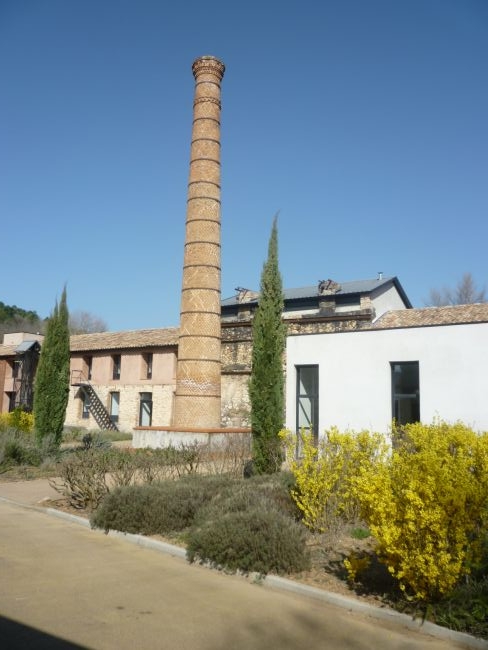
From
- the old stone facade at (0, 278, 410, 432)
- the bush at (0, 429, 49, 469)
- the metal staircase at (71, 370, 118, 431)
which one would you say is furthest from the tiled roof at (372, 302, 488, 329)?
the metal staircase at (71, 370, 118, 431)

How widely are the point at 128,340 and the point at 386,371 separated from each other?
912 inches

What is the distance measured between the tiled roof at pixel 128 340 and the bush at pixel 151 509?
22689mm

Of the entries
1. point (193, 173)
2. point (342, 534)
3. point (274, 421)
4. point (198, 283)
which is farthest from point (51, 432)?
point (342, 534)

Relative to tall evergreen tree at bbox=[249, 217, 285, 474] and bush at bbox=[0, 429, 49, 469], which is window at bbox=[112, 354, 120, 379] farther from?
tall evergreen tree at bbox=[249, 217, 285, 474]


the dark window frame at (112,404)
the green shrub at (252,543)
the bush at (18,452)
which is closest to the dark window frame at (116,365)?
the dark window frame at (112,404)

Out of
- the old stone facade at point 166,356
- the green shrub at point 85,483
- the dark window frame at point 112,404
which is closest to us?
the green shrub at point 85,483

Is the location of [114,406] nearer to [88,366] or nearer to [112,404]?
[112,404]

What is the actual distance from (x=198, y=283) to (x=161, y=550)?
49.9 feet

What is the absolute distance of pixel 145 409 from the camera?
32.9 meters

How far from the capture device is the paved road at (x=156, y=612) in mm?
4363

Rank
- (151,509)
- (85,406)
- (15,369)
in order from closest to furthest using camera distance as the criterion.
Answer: (151,509), (85,406), (15,369)

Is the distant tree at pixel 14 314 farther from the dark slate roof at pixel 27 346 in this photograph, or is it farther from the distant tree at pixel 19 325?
the dark slate roof at pixel 27 346

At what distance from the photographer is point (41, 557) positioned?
22.3 ft

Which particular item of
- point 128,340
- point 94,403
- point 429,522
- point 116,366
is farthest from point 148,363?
point 429,522
